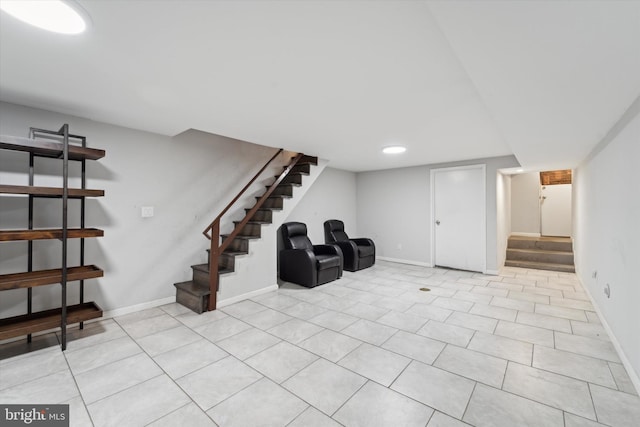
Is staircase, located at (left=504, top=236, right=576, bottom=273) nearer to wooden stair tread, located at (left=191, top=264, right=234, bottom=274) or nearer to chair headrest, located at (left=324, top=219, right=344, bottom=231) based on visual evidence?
chair headrest, located at (left=324, top=219, right=344, bottom=231)

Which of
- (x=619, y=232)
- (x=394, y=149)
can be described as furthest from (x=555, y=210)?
(x=619, y=232)

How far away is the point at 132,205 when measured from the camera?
324 centimetres

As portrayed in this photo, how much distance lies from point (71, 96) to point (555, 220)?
384 inches

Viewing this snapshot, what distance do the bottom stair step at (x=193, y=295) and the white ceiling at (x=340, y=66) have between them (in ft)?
6.56

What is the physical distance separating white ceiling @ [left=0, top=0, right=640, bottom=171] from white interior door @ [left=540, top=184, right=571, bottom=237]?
16.6 feet

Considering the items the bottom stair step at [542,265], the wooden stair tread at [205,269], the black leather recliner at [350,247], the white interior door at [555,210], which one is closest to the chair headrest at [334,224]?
the black leather recliner at [350,247]

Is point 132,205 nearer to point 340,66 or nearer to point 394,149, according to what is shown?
point 340,66

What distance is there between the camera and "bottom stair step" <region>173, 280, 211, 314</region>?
3213 mm

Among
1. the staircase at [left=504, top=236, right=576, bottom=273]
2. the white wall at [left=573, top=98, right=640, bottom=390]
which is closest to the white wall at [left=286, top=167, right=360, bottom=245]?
the staircase at [left=504, top=236, right=576, bottom=273]

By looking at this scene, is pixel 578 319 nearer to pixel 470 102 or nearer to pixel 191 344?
pixel 470 102

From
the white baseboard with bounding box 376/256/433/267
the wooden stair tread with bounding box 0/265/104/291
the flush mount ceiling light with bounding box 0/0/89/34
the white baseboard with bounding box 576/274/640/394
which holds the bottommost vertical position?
the white baseboard with bounding box 576/274/640/394

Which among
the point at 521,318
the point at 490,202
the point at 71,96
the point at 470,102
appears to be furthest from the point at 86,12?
the point at 490,202

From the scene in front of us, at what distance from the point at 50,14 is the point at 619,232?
420 cm

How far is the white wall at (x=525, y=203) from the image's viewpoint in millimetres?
7390
